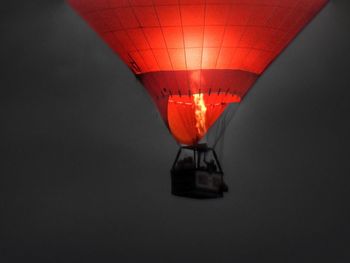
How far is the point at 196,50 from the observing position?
247 inches

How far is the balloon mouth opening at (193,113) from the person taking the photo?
655cm

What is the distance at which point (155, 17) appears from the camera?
603 cm

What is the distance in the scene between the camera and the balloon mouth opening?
6547 millimetres

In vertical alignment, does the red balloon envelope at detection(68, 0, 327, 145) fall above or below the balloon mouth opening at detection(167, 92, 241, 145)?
above

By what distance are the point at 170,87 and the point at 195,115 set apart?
39 cm

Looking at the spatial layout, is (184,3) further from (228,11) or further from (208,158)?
(208,158)

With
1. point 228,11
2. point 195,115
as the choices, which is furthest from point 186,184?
point 228,11

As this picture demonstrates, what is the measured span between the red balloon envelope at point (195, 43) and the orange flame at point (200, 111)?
10mm

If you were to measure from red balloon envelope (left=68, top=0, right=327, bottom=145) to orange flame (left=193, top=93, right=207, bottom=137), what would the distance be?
10 millimetres

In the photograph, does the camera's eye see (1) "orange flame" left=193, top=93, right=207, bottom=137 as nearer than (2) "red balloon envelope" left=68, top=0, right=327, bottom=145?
No

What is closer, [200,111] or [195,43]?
[195,43]

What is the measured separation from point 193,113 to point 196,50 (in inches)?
26.5

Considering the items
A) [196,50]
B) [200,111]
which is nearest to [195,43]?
[196,50]

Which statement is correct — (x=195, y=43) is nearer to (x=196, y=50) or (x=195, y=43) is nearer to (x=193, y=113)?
(x=196, y=50)
